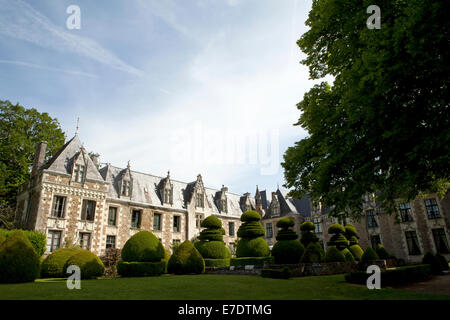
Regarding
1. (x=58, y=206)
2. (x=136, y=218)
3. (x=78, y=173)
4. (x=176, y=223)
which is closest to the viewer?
(x=58, y=206)

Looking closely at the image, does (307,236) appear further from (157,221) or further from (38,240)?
(38,240)

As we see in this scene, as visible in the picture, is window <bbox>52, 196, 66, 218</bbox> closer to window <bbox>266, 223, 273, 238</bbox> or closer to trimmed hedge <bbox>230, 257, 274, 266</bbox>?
trimmed hedge <bbox>230, 257, 274, 266</bbox>

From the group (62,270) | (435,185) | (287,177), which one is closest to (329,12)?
(287,177)

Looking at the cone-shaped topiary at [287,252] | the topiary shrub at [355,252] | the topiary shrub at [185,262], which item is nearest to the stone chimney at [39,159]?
the topiary shrub at [185,262]

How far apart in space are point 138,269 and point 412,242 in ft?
91.4

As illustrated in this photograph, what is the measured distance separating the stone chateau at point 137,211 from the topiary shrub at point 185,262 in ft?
34.3

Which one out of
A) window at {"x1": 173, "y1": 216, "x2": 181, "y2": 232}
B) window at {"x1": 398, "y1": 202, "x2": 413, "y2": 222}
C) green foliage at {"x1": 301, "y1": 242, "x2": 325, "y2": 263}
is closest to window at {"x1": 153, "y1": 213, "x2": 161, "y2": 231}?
window at {"x1": 173, "y1": 216, "x2": 181, "y2": 232}

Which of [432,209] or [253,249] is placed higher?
[432,209]

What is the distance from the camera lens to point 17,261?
37.7 ft

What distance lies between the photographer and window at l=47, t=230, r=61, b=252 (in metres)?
22.0

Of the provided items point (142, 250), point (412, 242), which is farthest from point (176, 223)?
point (412, 242)

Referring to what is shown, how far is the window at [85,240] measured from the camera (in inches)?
935

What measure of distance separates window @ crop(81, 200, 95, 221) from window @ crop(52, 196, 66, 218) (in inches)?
63.3
